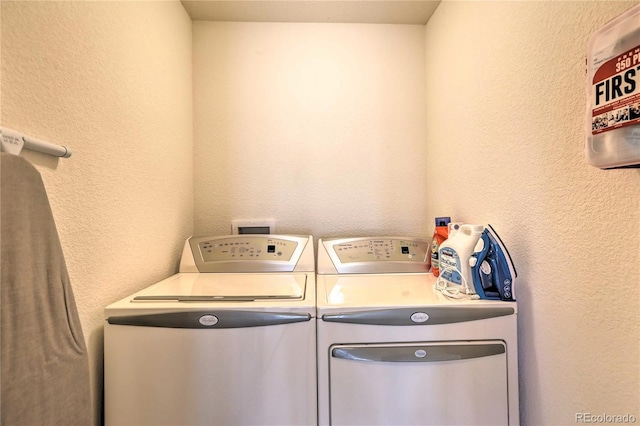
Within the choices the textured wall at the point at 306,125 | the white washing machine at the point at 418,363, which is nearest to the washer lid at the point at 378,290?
the white washing machine at the point at 418,363

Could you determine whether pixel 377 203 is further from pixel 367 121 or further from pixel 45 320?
pixel 45 320

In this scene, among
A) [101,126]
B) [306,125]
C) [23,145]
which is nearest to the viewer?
[23,145]

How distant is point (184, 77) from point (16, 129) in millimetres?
1058

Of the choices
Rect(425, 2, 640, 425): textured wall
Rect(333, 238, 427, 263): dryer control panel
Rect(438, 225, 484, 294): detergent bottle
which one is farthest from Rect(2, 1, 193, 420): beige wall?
Rect(425, 2, 640, 425): textured wall

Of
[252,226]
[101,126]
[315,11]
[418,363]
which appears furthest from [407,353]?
[315,11]

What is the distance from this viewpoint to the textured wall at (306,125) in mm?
1703

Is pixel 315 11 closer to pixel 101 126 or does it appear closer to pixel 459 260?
pixel 101 126

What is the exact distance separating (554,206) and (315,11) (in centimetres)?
151

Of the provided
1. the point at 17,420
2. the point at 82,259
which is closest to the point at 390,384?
the point at 17,420

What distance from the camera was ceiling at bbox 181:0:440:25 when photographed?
1.55 m

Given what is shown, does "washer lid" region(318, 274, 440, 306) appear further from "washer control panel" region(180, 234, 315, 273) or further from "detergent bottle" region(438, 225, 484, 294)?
"washer control panel" region(180, 234, 315, 273)

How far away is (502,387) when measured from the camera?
0.91 metres

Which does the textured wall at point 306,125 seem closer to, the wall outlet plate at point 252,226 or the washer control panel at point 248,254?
the wall outlet plate at point 252,226

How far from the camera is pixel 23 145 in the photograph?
0.65m
